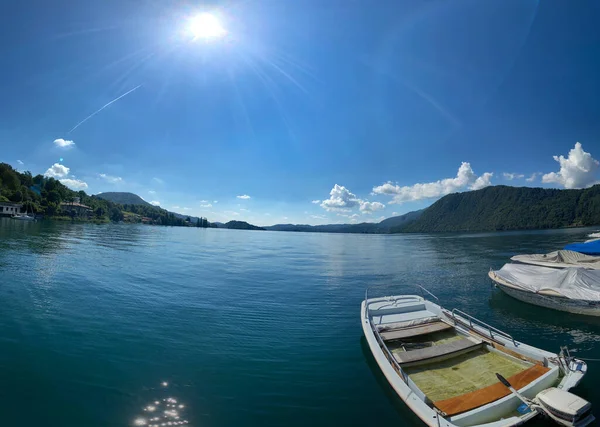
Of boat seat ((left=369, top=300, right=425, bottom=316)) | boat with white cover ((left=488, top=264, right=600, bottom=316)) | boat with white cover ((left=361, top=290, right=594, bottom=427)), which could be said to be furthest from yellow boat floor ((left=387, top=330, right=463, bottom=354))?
boat with white cover ((left=488, top=264, right=600, bottom=316))

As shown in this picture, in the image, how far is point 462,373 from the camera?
880cm

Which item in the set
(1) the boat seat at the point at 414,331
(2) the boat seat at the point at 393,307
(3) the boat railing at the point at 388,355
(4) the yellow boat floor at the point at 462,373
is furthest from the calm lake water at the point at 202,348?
(2) the boat seat at the point at 393,307

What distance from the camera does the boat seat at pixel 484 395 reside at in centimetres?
665

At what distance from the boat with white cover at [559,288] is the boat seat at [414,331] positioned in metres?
12.1

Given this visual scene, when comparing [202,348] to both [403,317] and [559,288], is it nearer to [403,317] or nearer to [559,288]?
[403,317]

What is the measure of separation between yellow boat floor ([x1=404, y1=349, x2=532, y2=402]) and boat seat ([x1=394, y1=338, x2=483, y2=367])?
0.21 metres

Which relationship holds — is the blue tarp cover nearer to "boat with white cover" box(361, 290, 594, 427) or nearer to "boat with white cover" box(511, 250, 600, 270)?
"boat with white cover" box(511, 250, 600, 270)

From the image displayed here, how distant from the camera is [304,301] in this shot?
65.4 feet

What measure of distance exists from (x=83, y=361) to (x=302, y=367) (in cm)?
850

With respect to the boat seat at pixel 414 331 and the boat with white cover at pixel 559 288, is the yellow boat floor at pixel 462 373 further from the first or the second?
the boat with white cover at pixel 559 288

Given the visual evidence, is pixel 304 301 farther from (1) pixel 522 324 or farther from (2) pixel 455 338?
(1) pixel 522 324

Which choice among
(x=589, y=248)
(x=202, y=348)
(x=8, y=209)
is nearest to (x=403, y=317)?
(x=202, y=348)

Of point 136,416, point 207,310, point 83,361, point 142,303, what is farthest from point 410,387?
point 142,303

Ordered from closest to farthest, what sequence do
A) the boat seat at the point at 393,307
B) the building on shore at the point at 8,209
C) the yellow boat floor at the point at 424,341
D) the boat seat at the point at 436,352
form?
the boat seat at the point at 436,352 < the yellow boat floor at the point at 424,341 < the boat seat at the point at 393,307 < the building on shore at the point at 8,209
